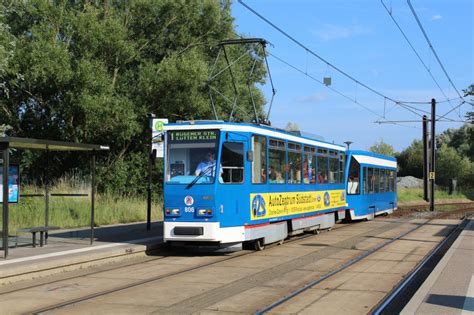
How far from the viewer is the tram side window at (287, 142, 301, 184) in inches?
664

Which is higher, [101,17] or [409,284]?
[101,17]

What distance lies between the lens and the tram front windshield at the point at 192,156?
1363 cm

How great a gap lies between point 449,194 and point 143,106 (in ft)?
150

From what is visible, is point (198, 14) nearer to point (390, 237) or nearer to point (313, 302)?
point (390, 237)

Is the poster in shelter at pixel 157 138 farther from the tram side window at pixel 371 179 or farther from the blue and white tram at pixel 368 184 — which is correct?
the tram side window at pixel 371 179

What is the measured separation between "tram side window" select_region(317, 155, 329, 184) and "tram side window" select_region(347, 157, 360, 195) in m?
5.14

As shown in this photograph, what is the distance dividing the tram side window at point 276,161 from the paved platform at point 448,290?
16.1 feet

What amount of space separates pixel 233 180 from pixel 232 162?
1.45 feet

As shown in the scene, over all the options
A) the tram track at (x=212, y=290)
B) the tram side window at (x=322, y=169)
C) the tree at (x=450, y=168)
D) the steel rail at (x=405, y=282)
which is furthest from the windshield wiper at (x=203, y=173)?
the tree at (x=450, y=168)

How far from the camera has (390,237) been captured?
19.4 metres

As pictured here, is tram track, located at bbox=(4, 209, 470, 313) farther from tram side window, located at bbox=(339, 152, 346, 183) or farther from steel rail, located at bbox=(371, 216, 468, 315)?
tram side window, located at bbox=(339, 152, 346, 183)

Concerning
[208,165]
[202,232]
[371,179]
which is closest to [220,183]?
[208,165]

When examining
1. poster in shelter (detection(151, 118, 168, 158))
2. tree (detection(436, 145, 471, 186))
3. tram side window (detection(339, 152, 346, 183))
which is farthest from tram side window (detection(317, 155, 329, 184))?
tree (detection(436, 145, 471, 186))

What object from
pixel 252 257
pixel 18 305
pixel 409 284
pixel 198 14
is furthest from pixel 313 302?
pixel 198 14
